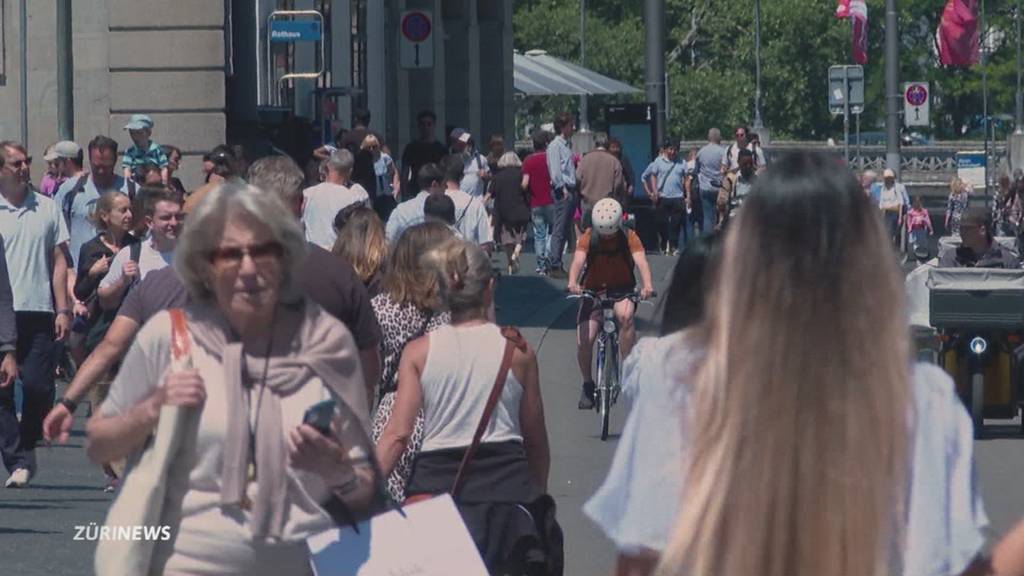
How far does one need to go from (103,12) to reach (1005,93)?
82977mm

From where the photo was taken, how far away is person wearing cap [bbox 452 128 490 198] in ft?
93.7

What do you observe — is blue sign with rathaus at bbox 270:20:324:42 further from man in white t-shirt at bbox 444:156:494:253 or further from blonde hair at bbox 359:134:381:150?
man in white t-shirt at bbox 444:156:494:253

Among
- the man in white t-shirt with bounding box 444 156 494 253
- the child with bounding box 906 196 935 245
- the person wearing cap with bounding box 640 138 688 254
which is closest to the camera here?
the man in white t-shirt with bounding box 444 156 494 253

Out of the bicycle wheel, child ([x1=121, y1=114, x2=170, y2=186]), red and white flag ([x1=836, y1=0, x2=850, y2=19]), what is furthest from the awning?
the bicycle wheel

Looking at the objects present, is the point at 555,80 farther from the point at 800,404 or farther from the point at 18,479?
the point at 800,404

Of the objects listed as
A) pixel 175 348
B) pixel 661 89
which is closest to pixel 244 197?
pixel 175 348

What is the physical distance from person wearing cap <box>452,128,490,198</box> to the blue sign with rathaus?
16.4 ft

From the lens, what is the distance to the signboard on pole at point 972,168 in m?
45.3

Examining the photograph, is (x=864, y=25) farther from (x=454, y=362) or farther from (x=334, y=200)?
(x=454, y=362)

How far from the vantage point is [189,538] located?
15.3 ft

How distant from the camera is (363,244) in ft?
31.3

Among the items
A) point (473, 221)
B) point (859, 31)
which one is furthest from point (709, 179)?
point (859, 31)

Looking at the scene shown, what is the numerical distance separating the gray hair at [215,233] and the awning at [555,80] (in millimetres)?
44083

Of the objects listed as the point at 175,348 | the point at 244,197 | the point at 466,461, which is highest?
the point at 244,197
